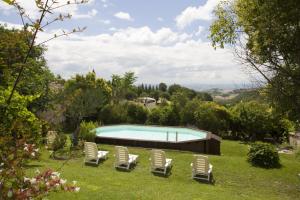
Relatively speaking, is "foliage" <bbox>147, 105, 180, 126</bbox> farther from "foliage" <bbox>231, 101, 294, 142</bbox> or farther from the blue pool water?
"foliage" <bbox>231, 101, 294, 142</bbox>

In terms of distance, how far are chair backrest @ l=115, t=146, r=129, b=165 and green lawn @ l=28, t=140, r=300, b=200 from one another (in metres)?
0.47

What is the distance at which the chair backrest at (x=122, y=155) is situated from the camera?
12.9 meters

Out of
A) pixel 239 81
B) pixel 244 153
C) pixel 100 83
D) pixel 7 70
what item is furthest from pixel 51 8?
pixel 100 83

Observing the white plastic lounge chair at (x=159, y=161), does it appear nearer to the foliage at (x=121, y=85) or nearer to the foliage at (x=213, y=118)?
the foliage at (x=213, y=118)

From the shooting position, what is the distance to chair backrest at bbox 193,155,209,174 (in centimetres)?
1169

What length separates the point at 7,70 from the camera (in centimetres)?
364

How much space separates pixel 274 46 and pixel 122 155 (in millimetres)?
7941

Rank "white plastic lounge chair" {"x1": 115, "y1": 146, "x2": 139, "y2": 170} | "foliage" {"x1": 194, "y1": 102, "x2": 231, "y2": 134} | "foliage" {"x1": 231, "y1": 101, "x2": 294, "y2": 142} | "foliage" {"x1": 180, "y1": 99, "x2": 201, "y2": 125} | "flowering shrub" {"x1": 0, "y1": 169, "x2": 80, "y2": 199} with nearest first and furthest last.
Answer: "flowering shrub" {"x1": 0, "y1": 169, "x2": 80, "y2": 199} < "white plastic lounge chair" {"x1": 115, "y1": 146, "x2": 139, "y2": 170} < "foliage" {"x1": 231, "y1": 101, "x2": 294, "y2": 142} < "foliage" {"x1": 194, "y1": 102, "x2": 231, "y2": 134} < "foliage" {"x1": 180, "y1": 99, "x2": 201, "y2": 125}

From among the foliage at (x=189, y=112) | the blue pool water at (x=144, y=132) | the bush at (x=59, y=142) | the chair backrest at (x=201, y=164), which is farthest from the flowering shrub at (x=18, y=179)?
the foliage at (x=189, y=112)

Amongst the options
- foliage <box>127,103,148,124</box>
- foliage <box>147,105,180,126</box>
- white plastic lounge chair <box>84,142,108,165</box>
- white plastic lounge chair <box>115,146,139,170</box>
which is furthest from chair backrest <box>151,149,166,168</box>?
foliage <box>127,103,148,124</box>

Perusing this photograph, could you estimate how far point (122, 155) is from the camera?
1293 cm

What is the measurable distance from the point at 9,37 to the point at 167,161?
399 inches

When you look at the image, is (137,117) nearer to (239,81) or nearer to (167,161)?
(167,161)

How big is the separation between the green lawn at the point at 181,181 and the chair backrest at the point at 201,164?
457 millimetres
